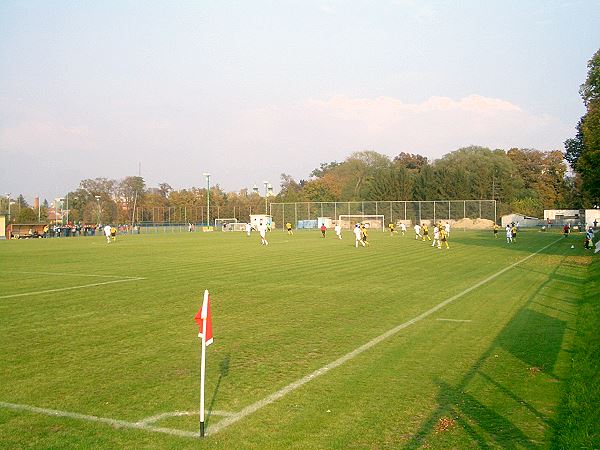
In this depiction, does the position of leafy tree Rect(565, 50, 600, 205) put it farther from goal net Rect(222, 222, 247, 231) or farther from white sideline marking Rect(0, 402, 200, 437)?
goal net Rect(222, 222, 247, 231)

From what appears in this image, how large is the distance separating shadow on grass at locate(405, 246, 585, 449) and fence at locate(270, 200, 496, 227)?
70.4m

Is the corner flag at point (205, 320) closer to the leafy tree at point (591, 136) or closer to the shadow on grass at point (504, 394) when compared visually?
the shadow on grass at point (504, 394)

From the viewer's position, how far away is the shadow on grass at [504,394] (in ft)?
17.4

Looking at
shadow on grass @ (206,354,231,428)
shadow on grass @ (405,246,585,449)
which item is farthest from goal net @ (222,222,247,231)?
shadow on grass @ (206,354,231,428)

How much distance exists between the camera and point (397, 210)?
86438 mm

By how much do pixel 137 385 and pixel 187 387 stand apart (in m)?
0.63

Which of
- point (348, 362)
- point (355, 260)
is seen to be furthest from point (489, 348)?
point (355, 260)

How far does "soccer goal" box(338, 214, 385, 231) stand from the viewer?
8538 cm

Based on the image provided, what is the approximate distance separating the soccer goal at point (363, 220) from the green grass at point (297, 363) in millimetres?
68154

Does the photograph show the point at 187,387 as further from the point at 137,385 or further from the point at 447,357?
the point at 447,357

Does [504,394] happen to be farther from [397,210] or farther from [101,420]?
[397,210]

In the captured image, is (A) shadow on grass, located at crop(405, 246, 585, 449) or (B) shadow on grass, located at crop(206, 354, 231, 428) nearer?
(A) shadow on grass, located at crop(405, 246, 585, 449)

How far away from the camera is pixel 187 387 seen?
691cm

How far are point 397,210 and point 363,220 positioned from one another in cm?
559
